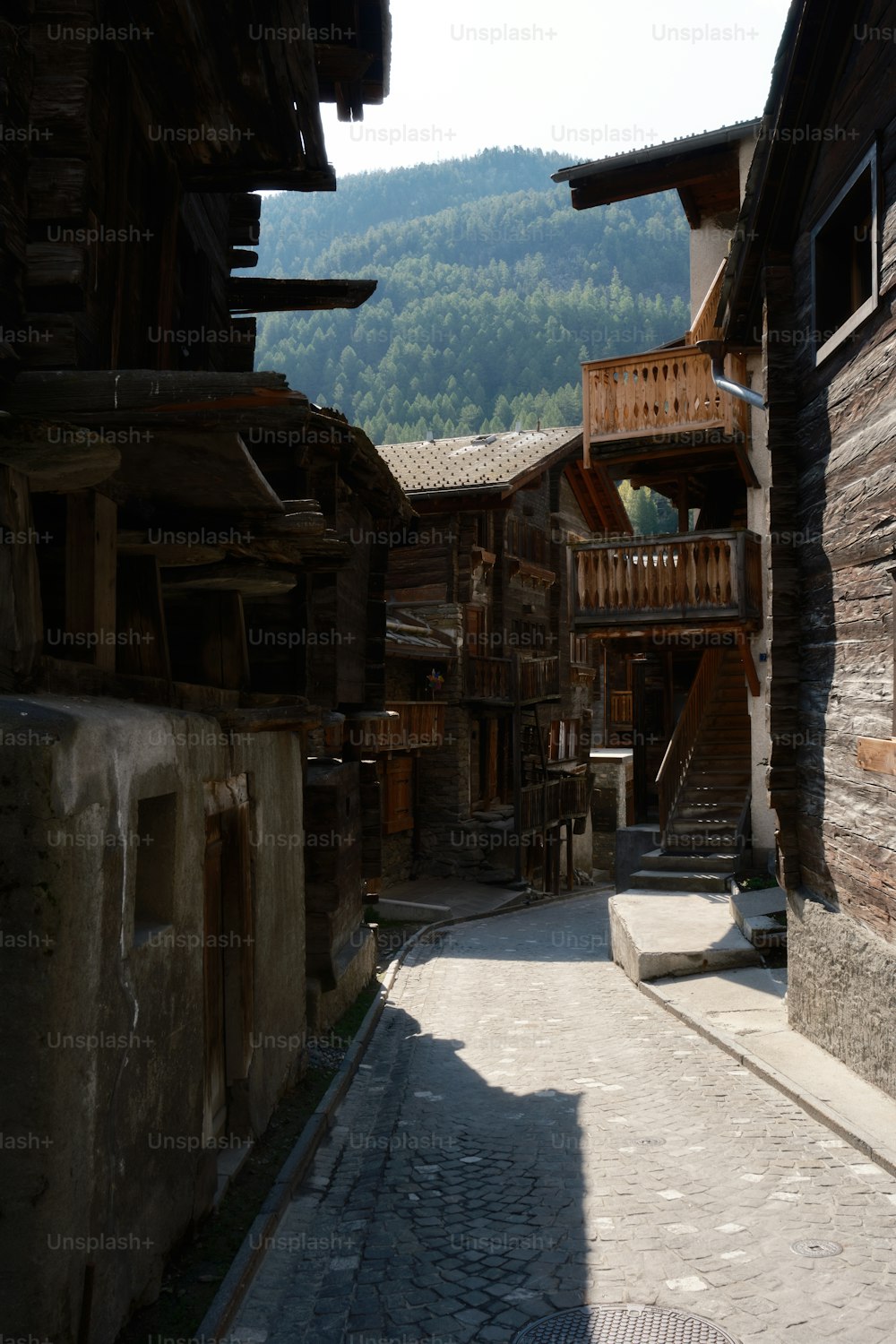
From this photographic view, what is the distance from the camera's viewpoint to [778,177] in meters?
9.08

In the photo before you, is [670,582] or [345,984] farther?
[670,582]

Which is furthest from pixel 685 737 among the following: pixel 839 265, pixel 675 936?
pixel 839 265

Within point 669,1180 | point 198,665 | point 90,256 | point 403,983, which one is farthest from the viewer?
point 403,983

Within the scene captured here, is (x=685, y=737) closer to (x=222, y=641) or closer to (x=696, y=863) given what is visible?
(x=696, y=863)

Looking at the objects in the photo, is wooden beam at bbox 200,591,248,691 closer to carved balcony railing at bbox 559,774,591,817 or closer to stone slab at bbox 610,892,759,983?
stone slab at bbox 610,892,759,983

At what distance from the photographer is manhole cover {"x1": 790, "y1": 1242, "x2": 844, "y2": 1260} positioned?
5.09 m

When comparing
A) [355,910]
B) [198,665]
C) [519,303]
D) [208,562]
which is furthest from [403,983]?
[519,303]

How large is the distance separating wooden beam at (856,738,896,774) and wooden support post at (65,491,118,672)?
482 cm

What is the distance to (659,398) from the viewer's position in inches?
631

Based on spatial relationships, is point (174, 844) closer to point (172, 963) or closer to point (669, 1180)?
point (172, 963)

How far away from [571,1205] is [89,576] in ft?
13.4

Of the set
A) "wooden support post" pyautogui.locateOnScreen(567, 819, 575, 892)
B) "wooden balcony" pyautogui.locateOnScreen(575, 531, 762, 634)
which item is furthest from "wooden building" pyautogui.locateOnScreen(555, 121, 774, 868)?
"wooden support post" pyautogui.locateOnScreen(567, 819, 575, 892)

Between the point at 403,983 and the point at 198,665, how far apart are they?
277 inches

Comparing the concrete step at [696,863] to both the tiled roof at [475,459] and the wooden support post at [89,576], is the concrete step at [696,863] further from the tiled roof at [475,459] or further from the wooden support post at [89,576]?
the wooden support post at [89,576]
